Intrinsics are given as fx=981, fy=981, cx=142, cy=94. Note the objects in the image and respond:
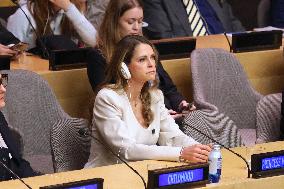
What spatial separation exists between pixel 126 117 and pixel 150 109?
0.48 feet

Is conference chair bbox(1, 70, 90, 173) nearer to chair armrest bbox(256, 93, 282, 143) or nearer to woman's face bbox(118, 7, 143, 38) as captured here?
woman's face bbox(118, 7, 143, 38)

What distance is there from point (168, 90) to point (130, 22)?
0.59 m

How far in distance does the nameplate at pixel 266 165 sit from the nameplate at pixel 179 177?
8.9 inches

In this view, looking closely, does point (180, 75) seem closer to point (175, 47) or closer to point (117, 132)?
point (175, 47)

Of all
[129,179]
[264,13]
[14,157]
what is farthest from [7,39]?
[264,13]

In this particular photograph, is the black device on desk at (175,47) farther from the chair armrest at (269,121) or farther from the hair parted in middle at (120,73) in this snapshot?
the hair parted in middle at (120,73)

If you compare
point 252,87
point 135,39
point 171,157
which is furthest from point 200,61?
point 171,157

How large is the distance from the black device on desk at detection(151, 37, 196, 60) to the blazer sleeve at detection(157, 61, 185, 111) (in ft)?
0.86

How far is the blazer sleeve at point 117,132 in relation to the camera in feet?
14.5

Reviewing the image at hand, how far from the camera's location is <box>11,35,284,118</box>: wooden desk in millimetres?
5703

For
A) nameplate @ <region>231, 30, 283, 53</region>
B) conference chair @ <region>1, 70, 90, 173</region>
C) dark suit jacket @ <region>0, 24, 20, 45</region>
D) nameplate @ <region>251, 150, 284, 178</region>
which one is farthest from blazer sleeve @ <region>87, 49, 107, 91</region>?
nameplate @ <region>251, 150, 284, 178</region>

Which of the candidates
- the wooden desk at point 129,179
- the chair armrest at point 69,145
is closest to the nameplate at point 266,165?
the wooden desk at point 129,179

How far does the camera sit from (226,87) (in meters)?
6.02

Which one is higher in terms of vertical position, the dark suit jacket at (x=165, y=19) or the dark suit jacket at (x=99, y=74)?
the dark suit jacket at (x=165, y=19)
